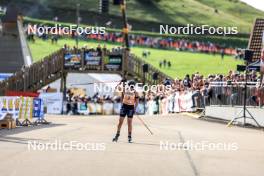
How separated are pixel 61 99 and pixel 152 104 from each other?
9716 millimetres

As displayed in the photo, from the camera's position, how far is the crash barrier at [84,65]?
51.6 meters

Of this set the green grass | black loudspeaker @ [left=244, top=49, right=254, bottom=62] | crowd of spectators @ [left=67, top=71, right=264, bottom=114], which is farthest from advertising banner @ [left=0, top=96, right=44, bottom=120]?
the green grass

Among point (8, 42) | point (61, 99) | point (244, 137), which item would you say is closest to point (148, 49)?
point (8, 42)

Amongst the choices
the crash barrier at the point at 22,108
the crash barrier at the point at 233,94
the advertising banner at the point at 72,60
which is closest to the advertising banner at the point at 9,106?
the crash barrier at the point at 22,108

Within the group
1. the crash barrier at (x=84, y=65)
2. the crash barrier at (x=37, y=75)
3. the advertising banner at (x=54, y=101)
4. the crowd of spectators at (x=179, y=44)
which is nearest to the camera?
the crash barrier at (x=37, y=75)

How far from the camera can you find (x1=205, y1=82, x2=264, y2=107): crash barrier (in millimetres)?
26656

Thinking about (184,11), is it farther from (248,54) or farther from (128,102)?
(128,102)

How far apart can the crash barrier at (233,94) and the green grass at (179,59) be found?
141ft

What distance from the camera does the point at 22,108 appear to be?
2833 cm

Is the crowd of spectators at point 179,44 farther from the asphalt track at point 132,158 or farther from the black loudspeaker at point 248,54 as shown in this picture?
the asphalt track at point 132,158

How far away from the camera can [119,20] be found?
114 meters

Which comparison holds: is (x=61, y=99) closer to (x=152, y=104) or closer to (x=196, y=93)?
(x=152, y=104)

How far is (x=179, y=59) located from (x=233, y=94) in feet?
195

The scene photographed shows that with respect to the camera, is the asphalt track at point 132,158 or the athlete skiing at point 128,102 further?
the athlete skiing at point 128,102
